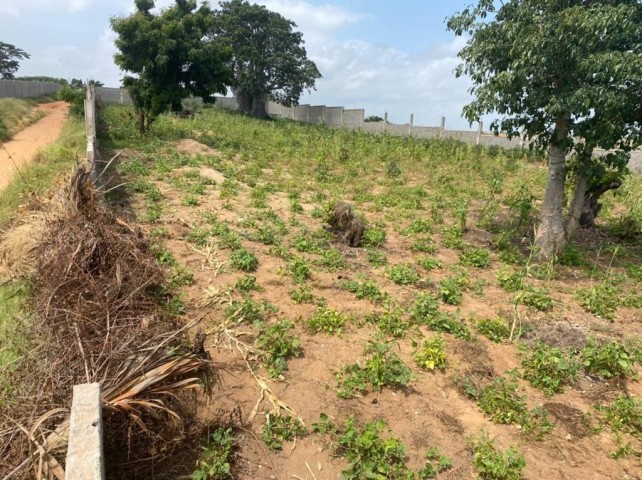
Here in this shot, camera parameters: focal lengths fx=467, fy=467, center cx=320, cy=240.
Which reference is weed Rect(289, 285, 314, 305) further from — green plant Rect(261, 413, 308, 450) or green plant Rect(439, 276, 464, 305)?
green plant Rect(261, 413, 308, 450)

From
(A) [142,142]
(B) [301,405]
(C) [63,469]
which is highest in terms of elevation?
(A) [142,142]

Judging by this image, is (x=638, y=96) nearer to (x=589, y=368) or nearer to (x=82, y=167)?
(x=589, y=368)

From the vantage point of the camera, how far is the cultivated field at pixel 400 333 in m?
3.10

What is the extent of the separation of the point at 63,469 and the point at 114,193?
6.48 meters

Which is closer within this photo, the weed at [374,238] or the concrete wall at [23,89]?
the weed at [374,238]

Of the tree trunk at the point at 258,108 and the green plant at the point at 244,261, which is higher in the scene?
the tree trunk at the point at 258,108

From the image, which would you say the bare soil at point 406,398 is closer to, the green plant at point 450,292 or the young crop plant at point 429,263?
the green plant at point 450,292

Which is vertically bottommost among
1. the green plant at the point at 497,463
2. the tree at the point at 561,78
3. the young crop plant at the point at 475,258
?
the green plant at the point at 497,463

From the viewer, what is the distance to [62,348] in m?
2.91

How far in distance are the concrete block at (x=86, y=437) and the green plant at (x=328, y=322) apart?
2.36 metres

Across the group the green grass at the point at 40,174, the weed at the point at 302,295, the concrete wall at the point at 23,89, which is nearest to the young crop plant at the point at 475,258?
the weed at the point at 302,295

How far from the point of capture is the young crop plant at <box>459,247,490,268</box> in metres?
6.48

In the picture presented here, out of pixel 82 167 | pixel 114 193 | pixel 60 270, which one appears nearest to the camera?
pixel 60 270

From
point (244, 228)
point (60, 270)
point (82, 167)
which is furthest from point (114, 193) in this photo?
point (60, 270)
